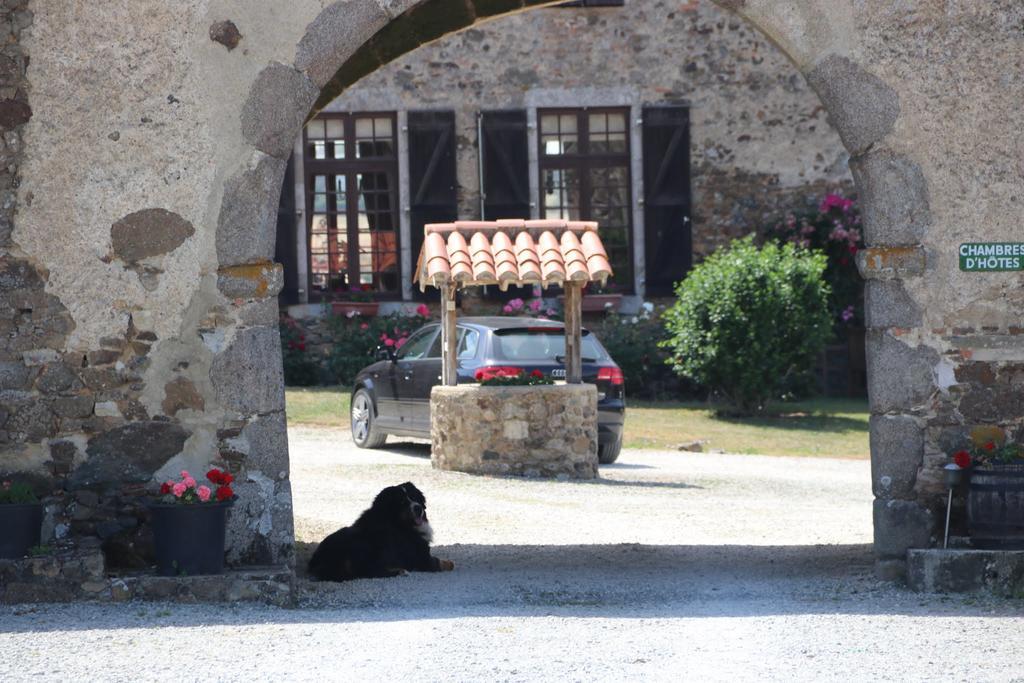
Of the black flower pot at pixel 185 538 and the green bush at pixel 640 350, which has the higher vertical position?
the green bush at pixel 640 350

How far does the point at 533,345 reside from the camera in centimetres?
Result: 1332

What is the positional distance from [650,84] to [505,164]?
2026mm

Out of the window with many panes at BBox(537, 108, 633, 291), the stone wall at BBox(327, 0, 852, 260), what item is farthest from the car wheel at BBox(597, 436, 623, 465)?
the stone wall at BBox(327, 0, 852, 260)

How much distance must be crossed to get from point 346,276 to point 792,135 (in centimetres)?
573

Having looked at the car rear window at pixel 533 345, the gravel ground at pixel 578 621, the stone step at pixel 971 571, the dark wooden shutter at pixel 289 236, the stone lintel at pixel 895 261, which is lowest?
the gravel ground at pixel 578 621

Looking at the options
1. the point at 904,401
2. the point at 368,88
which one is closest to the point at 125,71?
the point at 904,401

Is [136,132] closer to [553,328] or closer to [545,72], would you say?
[553,328]

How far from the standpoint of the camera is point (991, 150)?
284 inches

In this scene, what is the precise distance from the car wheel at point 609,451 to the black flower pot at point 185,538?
277 inches

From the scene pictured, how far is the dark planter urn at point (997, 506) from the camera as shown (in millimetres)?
6828

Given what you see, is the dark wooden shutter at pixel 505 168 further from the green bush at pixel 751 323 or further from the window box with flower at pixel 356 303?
the green bush at pixel 751 323

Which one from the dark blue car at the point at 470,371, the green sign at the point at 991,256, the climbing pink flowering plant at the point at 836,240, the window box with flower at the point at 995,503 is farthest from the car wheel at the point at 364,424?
the window box with flower at the point at 995,503

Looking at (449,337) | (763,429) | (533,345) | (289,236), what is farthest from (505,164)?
(449,337)

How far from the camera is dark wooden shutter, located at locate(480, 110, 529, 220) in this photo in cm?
1836
